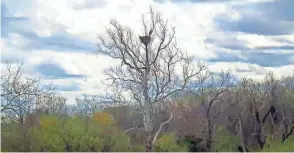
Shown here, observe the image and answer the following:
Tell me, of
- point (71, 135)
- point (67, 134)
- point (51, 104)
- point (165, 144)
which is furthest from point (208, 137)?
point (67, 134)

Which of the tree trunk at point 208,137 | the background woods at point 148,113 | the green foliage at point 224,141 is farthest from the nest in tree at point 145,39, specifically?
the green foliage at point 224,141

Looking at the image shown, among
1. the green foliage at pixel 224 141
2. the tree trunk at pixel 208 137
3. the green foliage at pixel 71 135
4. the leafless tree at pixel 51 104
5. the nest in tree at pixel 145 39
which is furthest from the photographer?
the green foliage at pixel 224 141

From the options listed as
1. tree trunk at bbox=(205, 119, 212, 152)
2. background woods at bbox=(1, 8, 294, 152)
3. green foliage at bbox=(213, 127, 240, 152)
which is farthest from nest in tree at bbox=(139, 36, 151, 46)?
green foliage at bbox=(213, 127, 240, 152)

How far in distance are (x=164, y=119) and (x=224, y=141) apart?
20.7 feet

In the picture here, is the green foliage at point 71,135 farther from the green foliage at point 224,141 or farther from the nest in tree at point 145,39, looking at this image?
the green foliage at point 224,141

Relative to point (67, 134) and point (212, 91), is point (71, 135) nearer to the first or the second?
point (67, 134)

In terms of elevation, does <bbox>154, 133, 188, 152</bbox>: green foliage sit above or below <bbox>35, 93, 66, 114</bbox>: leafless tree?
below

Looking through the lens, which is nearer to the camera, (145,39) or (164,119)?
(145,39)

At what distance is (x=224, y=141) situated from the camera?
4078cm

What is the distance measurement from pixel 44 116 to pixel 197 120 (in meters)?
21.2

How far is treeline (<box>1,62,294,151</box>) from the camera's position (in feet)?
71.2

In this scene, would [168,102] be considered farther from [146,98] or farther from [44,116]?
[44,116]

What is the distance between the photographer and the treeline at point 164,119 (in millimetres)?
21703

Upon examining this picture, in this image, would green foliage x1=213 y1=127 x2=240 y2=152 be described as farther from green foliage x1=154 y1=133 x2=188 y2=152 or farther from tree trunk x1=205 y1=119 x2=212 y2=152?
green foliage x1=154 y1=133 x2=188 y2=152
